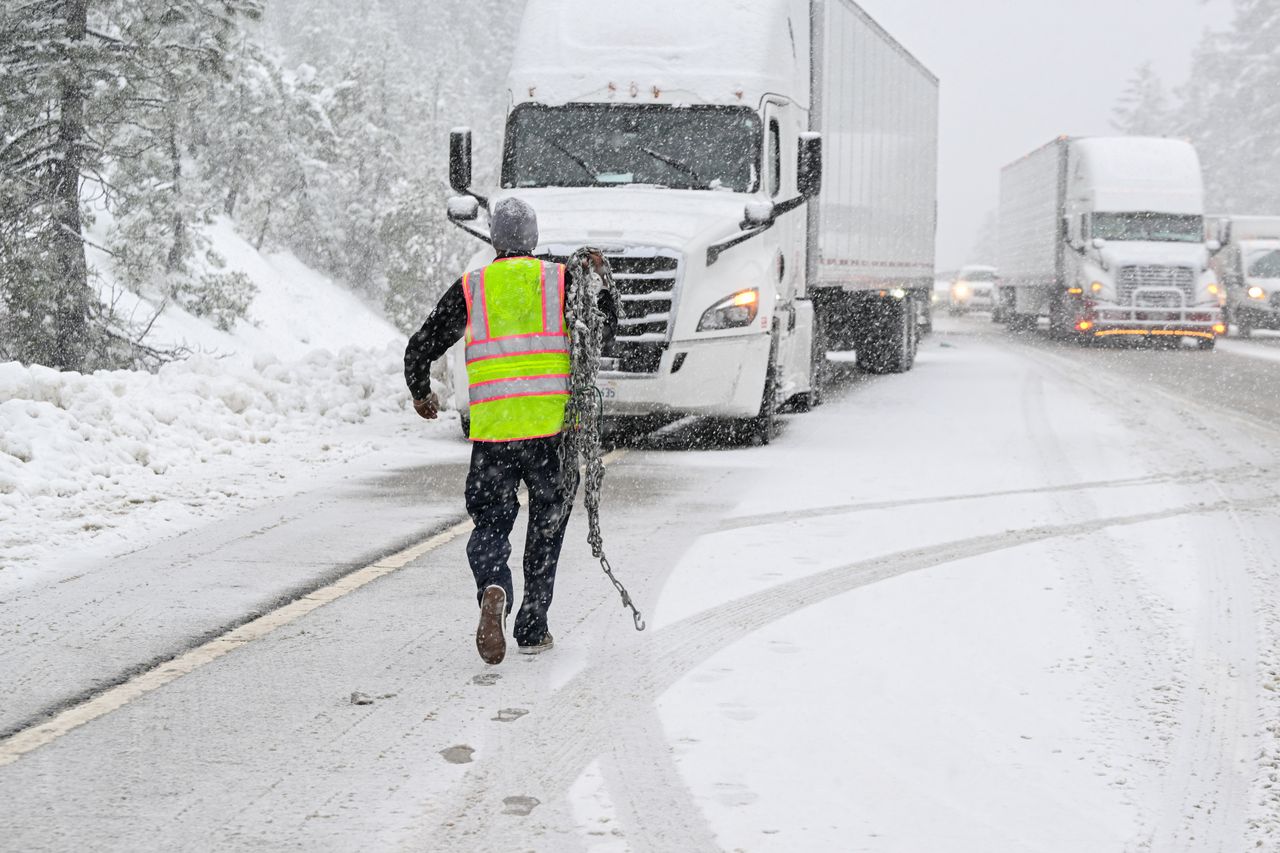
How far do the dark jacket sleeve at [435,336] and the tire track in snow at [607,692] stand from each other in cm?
123

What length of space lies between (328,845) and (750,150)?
10.4 m

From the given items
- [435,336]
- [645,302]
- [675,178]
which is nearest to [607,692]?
[435,336]

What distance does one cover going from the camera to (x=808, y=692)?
5.60 metres

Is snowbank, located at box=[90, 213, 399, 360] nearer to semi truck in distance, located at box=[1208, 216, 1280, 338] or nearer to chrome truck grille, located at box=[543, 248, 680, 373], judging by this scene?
semi truck in distance, located at box=[1208, 216, 1280, 338]

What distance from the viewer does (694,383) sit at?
500 inches

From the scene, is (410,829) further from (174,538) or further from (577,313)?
(174,538)

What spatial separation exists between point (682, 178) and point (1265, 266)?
29.5m

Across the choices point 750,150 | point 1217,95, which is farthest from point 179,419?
point 1217,95

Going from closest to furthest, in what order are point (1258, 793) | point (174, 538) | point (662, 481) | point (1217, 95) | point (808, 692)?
1. point (1258, 793)
2. point (808, 692)
3. point (174, 538)
4. point (662, 481)
5. point (1217, 95)

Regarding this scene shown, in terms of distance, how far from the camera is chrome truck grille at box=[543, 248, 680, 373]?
12.5 m

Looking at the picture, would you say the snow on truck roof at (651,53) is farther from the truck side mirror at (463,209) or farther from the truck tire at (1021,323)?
the truck tire at (1021,323)

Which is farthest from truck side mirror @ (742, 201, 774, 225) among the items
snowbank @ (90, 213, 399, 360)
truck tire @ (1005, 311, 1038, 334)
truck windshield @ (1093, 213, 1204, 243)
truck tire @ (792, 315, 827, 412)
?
truck tire @ (1005, 311, 1038, 334)

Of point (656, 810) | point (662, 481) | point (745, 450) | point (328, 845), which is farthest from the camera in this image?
point (745, 450)

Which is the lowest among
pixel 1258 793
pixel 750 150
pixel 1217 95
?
pixel 1258 793
